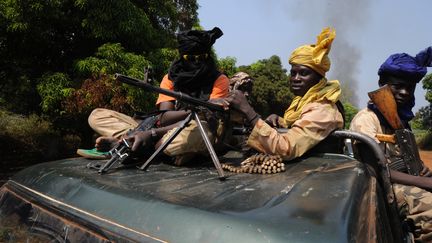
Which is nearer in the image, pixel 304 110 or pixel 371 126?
pixel 304 110

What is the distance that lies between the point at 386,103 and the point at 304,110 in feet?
2.34

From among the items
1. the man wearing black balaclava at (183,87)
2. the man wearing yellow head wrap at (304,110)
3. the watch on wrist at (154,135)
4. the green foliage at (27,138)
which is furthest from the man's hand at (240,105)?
the green foliage at (27,138)

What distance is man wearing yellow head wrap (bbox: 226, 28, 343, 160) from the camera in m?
2.29

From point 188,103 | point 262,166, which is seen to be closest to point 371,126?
point 262,166

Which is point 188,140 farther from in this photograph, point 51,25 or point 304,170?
point 51,25

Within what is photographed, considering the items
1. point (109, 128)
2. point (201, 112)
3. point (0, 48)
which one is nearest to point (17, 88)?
point (0, 48)

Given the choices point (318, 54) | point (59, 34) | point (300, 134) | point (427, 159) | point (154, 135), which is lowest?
point (427, 159)

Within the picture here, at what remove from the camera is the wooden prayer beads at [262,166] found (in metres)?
2.05

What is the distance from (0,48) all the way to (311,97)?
32.1 feet

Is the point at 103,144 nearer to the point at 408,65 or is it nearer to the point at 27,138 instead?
the point at 408,65

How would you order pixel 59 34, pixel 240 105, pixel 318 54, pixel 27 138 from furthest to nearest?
pixel 27 138 → pixel 59 34 → pixel 318 54 → pixel 240 105

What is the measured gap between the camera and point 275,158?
→ 214 cm

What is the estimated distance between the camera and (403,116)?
318 cm

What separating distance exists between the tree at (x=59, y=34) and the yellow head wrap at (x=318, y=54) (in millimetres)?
7435
